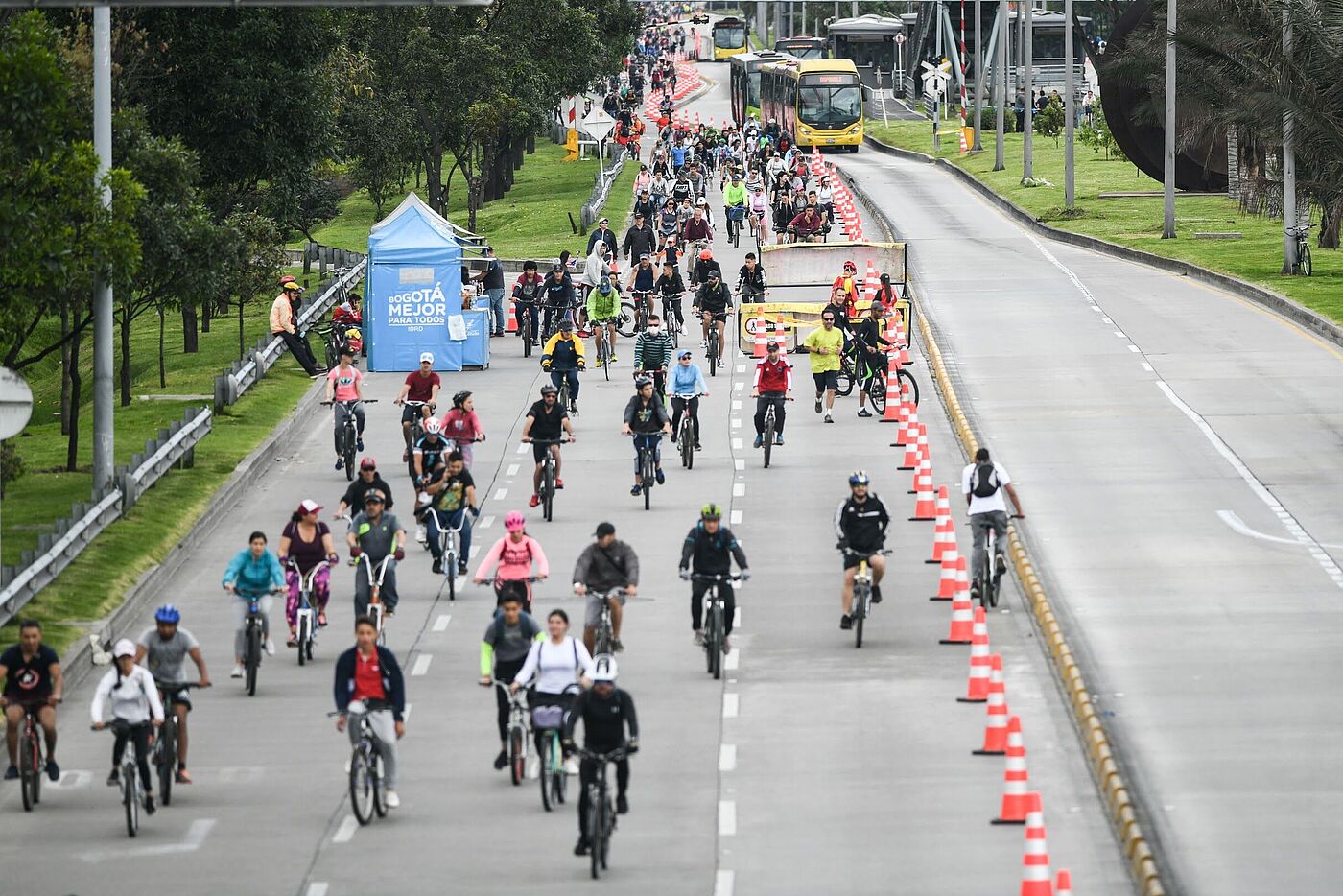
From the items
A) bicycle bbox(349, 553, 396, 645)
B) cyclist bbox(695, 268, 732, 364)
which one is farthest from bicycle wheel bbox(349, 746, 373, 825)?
cyclist bbox(695, 268, 732, 364)

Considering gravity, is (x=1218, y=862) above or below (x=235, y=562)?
below

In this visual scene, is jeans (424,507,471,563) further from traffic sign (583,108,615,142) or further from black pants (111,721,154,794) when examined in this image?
traffic sign (583,108,615,142)

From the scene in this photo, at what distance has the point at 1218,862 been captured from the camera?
14.9 meters

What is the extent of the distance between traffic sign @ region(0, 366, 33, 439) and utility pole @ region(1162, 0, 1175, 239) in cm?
4277

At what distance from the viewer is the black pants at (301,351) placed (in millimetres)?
37250

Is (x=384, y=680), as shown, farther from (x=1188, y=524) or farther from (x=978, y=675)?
(x=1188, y=524)

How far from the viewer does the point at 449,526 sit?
908 inches

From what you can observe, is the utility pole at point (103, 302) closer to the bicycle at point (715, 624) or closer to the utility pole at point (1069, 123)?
the bicycle at point (715, 624)

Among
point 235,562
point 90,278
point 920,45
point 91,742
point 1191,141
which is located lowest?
point 91,742

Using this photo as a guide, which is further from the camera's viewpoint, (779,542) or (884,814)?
(779,542)

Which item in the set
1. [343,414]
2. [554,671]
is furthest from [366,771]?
[343,414]

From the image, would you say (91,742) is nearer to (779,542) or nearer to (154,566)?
(154,566)

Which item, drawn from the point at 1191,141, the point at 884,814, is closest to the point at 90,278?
the point at 884,814

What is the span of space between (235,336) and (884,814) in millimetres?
35096
